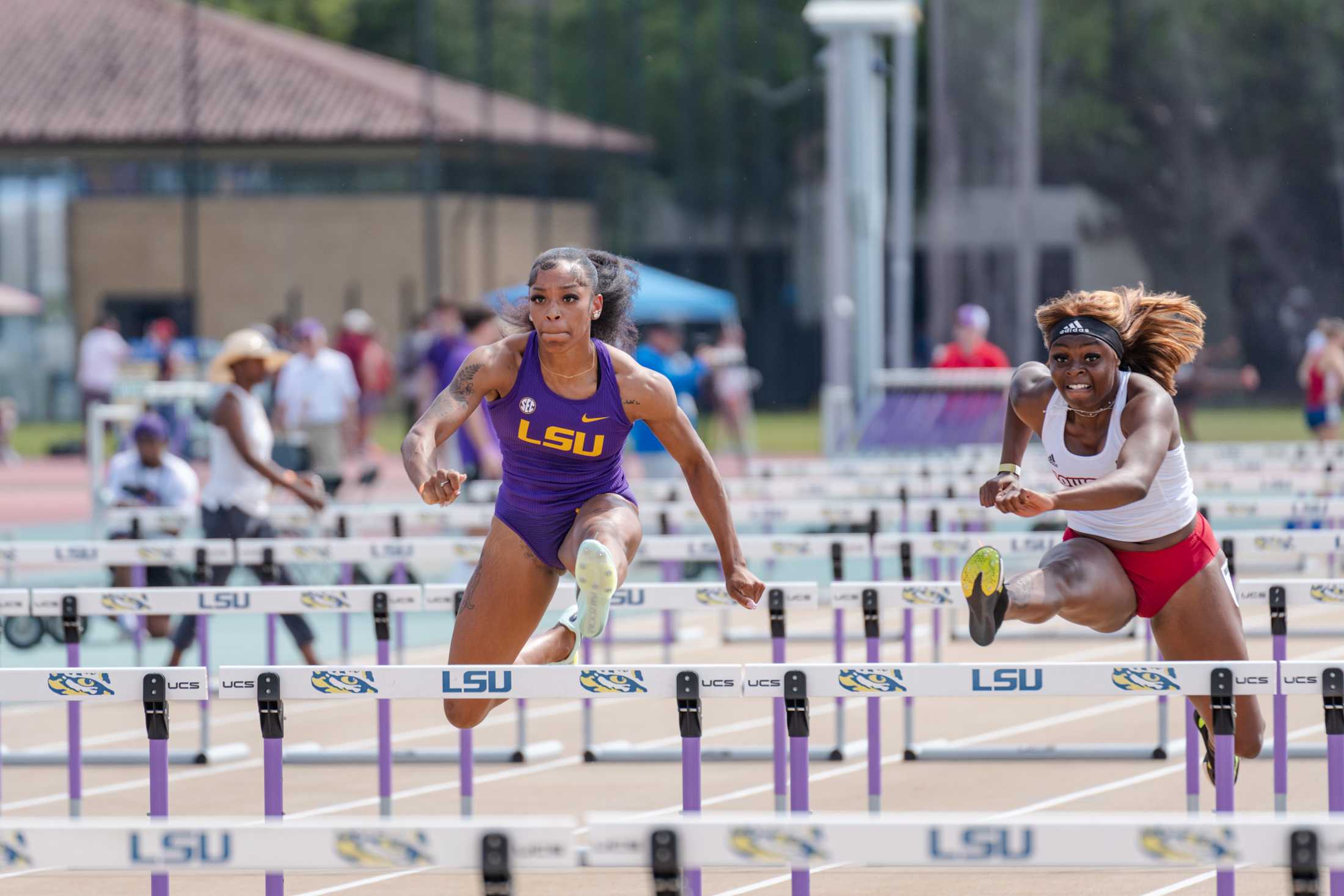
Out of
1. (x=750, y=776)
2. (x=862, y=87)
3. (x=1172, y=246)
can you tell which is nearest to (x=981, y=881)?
(x=750, y=776)

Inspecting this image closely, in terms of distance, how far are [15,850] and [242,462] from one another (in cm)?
693

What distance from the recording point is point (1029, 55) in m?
24.6

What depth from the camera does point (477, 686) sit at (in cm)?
525

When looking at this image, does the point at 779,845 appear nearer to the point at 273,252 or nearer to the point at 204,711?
the point at 204,711

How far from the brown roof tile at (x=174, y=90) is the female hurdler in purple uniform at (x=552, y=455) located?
31.9 metres

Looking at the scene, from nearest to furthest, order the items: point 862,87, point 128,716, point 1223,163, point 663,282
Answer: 1. point 128,716
2. point 862,87
3. point 1223,163
4. point 663,282

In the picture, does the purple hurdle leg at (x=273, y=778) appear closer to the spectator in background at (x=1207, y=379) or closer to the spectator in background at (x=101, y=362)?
the spectator in background at (x=1207, y=379)

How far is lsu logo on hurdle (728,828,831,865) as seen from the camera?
12.5 feet

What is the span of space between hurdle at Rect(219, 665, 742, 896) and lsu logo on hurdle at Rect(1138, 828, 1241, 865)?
5.29 feet

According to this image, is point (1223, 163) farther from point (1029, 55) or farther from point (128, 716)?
point (128, 716)

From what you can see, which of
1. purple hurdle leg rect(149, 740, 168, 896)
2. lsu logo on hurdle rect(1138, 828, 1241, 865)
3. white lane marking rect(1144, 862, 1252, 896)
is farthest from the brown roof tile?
lsu logo on hurdle rect(1138, 828, 1241, 865)

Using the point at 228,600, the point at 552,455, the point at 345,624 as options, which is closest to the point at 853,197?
the point at 345,624

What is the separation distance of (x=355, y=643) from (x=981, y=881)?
24.3 feet

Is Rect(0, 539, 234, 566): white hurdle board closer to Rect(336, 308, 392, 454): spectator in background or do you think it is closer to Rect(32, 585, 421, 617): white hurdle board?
Rect(32, 585, 421, 617): white hurdle board
